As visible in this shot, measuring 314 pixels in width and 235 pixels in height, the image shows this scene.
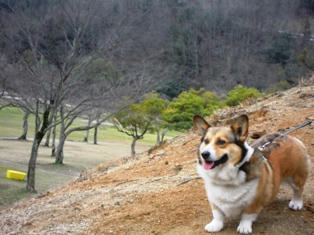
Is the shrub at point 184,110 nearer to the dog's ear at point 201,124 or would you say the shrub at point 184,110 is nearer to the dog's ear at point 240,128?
the dog's ear at point 201,124

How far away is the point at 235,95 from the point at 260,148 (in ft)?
138

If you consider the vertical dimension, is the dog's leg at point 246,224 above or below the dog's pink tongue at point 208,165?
below

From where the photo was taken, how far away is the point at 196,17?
107 meters

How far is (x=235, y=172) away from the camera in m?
3.95

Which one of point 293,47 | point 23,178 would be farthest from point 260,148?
point 293,47

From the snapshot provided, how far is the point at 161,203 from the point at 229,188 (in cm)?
193

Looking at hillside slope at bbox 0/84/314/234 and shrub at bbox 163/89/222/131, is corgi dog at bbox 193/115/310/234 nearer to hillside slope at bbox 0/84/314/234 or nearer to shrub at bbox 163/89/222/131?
hillside slope at bbox 0/84/314/234

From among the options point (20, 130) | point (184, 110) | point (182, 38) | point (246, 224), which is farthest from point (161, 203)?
point (182, 38)

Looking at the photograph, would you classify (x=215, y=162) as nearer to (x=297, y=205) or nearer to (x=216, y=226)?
(x=216, y=226)

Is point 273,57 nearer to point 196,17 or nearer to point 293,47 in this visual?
point 293,47

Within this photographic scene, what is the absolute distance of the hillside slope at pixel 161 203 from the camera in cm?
476

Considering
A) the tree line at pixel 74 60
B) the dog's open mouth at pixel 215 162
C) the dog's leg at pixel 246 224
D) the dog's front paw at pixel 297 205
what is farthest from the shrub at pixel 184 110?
the dog's open mouth at pixel 215 162

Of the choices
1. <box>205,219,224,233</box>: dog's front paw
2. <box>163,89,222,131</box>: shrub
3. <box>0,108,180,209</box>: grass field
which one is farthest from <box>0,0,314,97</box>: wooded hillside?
<box>205,219,224,233</box>: dog's front paw

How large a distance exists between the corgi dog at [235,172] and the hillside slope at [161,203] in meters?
0.29
